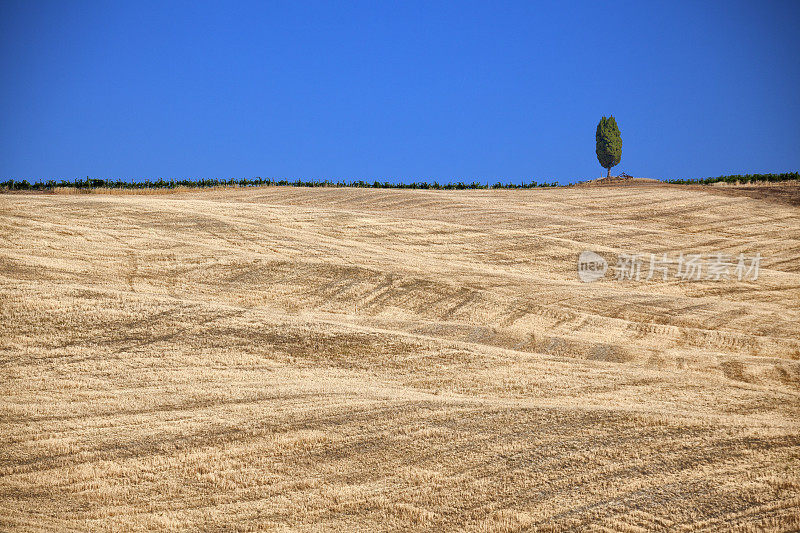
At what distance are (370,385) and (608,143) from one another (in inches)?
1887

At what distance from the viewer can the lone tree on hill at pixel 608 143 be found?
52719 millimetres

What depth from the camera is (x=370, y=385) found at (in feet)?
32.4

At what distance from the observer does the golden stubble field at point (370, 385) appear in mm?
6957

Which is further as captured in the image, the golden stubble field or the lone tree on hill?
the lone tree on hill

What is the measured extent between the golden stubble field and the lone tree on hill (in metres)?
34.0

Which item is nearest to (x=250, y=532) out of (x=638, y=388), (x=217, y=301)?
Result: (x=638, y=388)

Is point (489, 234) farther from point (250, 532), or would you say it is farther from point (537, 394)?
point (250, 532)

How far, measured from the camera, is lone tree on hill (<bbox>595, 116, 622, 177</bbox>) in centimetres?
5272

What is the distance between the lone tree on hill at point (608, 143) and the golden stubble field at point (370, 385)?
112 ft

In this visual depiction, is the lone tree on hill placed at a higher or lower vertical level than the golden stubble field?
higher

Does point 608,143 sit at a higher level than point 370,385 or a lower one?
higher

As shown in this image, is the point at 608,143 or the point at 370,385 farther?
the point at 608,143

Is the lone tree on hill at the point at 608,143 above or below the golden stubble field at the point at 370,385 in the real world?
above

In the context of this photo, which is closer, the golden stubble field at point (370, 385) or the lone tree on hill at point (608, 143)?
the golden stubble field at point (370, 385)
